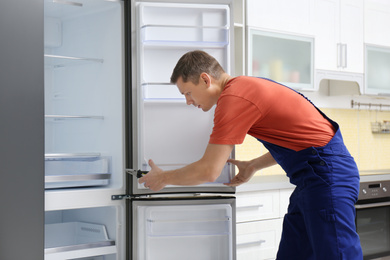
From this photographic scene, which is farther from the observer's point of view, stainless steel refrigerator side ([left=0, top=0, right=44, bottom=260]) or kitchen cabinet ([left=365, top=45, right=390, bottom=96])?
kitchen cabinet ([left=365, top=45, right=390, bottom=96])

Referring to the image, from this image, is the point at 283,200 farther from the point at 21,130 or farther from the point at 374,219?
the point at 21,130

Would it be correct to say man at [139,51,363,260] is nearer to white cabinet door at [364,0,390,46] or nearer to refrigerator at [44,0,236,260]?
refrigerator at [44,0,236,260]

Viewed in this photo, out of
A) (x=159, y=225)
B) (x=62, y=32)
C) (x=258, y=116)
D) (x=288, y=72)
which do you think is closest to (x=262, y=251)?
(x=159, y=225)

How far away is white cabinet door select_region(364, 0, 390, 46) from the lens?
Answer: 3918 millimetres

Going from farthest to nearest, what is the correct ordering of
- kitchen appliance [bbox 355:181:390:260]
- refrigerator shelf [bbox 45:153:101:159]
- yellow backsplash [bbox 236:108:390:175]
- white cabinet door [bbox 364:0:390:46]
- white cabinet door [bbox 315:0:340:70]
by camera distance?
yellow backsplash [bbox 236:108:390:175], white cabinet door [bbox 364:0:390:46], white cabinet door [bbox 315:0:340:70], kitchen appliance [bbox 355:181:390:260], refrigerator shelf [bbox 45:153:101:159]

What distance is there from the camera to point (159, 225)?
254cm

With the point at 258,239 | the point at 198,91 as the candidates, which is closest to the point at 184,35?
the point at 198,91

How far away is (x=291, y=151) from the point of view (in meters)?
1.85

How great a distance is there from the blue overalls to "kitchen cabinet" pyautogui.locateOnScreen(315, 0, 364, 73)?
1918mm

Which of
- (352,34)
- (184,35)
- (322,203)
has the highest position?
(352,34)

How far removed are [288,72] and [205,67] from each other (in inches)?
65.9

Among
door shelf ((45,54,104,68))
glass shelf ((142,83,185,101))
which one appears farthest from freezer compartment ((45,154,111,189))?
door shelf ((45,54,104,68))

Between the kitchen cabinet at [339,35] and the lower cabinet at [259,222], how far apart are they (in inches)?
44.0

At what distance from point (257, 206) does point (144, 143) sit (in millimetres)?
952
